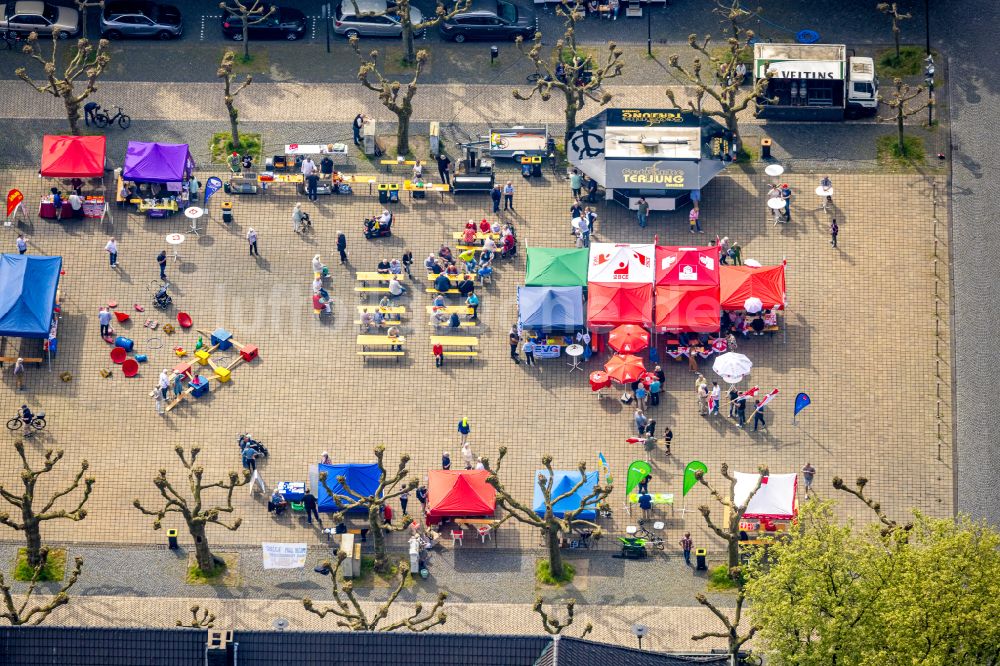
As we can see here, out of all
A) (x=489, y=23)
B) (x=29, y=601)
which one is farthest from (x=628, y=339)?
(x=29, y=601)

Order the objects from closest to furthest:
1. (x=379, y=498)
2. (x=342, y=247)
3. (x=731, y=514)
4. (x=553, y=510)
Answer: (x=379, y=498) < (x=553, y=510) < (x=731, y=514) < (x=342, y=247)

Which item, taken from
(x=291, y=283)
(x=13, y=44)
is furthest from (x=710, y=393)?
(x=13, y=44)

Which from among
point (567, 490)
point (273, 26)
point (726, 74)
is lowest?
point (567, 490)

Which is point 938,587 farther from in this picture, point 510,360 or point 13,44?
point 13,44

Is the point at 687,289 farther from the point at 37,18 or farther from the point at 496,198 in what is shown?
the point at 37,18

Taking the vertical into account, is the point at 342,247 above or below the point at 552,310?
above

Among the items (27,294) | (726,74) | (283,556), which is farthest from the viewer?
(726,74)

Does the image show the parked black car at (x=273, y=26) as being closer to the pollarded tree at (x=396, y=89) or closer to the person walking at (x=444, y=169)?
the pollarded tree at (x=396, y=89)

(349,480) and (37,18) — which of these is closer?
(349,480)
